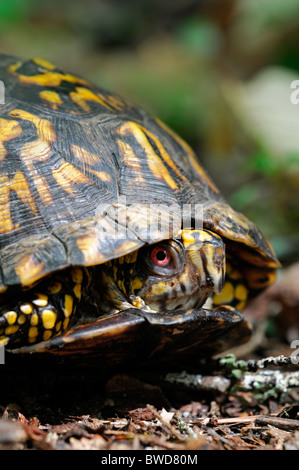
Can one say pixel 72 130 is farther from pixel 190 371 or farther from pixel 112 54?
pixel 112 54

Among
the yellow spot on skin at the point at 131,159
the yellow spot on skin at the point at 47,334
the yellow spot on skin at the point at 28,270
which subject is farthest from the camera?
the yellow spot on skin at the point at 131,159

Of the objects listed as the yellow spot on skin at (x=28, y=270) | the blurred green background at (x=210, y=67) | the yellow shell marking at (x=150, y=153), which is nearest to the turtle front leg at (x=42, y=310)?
the yellow spot on skin at (x=28, y=270)

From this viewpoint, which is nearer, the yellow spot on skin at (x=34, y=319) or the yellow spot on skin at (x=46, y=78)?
the yellow spot on skin at (x=34, y=319)

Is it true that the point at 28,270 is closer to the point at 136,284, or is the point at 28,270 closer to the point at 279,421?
the point at 136,284

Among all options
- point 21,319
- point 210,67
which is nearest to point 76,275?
point 21,319

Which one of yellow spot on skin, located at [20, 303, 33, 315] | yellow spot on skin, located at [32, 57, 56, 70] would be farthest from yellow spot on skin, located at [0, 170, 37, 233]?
yellow spot on skin, located at [32, 57, 56, 70]

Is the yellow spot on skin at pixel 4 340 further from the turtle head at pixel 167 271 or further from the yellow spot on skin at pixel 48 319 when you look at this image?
the turtle head at pixel 167 271
